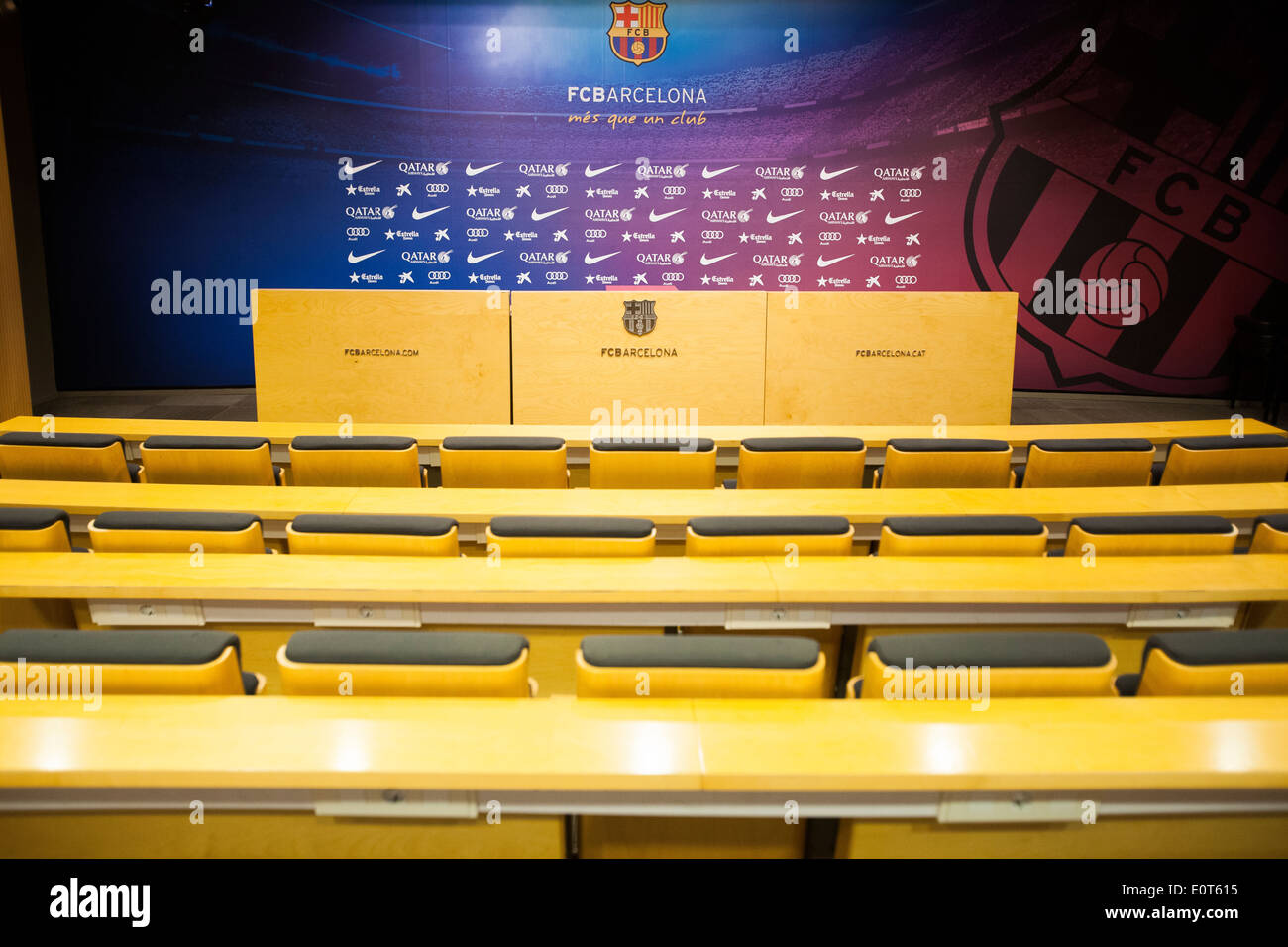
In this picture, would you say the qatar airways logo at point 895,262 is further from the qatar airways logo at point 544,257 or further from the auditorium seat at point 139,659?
the auditorium seat at point 139,659

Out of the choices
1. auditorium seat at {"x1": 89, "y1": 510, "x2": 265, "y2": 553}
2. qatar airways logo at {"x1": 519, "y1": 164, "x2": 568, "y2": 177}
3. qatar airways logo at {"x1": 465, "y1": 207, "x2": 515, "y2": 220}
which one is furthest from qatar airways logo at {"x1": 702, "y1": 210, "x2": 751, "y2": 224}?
auditorium seat at {"x1": 89, "y1": 510, "x2": 265, "y2": 553}

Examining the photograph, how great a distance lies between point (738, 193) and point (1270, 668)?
→ 6.68 m

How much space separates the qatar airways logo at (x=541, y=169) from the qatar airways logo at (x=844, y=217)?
7.65ft

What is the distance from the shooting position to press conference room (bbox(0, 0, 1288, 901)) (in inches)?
61.1

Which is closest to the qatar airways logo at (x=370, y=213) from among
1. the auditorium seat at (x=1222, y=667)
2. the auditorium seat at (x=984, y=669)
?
the auditorium seat at (x=984, y=669)

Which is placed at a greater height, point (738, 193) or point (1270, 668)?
point (738, 193)

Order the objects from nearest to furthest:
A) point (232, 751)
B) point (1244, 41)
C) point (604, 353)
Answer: point (232, 751) < point (604, 353) < point (1244, 41)

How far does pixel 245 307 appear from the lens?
25.8ft

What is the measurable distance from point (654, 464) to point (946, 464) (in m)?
1.15

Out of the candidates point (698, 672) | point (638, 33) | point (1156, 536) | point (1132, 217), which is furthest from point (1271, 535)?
point (638, 33)

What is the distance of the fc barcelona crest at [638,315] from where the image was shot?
430 cm
